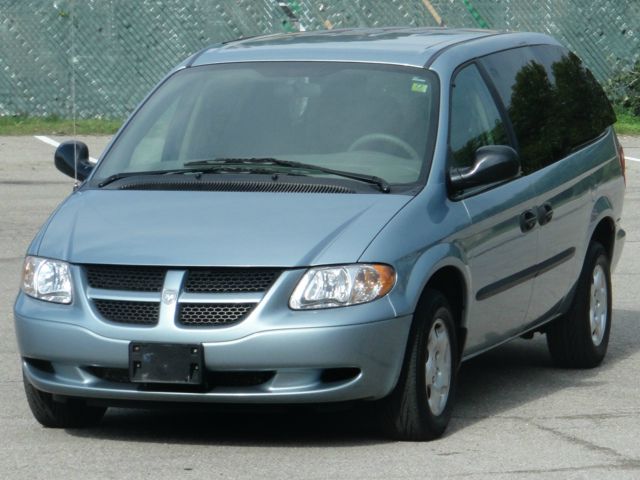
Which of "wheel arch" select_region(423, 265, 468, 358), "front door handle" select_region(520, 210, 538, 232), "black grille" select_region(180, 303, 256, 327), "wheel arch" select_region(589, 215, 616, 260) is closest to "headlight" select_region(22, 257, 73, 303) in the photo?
"black grille" select_region(180, 303, 256, 327)

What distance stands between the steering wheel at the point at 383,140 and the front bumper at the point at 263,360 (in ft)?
3.44

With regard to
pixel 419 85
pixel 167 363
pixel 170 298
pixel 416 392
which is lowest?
pixel 416 392

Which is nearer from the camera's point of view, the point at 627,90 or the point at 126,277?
the point at 126,277

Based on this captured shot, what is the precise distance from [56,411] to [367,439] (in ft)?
4.29

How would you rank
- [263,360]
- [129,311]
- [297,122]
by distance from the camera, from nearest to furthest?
1. [263,360]
2. [129,311]
3. [297,122]

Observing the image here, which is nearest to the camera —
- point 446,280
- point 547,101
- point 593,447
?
point 593,447

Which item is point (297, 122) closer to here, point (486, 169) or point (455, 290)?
point (486, 169)

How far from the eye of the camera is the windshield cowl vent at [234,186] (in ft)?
23.5

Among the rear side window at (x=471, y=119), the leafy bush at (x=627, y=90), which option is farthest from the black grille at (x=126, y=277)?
the leafy bush at (x=627, y=90)

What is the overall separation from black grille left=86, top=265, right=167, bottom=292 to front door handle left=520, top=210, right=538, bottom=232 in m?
2.03

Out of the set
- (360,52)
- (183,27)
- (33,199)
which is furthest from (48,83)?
(360,52)

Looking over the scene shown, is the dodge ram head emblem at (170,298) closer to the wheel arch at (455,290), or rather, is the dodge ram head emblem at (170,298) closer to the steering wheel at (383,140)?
the wheel arch at (455,290)

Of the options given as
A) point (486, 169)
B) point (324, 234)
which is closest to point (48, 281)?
point (324, 234)

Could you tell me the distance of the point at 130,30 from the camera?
23.4 metres
